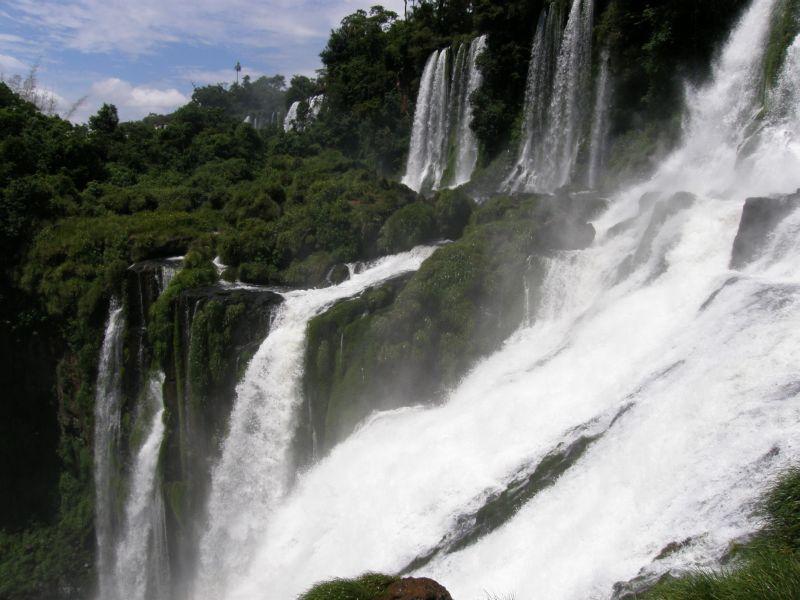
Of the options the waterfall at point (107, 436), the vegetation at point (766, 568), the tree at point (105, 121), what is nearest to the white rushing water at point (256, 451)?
the waterfall at point (107, 436)

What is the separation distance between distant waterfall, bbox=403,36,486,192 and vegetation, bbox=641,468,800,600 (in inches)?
905

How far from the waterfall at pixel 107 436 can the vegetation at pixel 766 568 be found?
15927 millimetres

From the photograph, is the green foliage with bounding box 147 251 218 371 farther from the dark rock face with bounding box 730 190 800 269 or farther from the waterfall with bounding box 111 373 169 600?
the dark rock face with bounding box 730 190 800 269

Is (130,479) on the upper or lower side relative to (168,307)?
lower

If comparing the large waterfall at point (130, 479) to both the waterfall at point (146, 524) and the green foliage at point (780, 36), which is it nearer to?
the waterfall at point (146, 524)

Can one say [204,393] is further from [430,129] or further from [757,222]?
[430,129]

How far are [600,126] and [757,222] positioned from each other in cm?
1168

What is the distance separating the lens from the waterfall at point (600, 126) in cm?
2094

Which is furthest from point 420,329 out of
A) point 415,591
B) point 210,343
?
point 415,591

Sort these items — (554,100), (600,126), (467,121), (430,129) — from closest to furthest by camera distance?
(600,126) < (554,100) < (467,121) < (430,129)

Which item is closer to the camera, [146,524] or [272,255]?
[146,524]

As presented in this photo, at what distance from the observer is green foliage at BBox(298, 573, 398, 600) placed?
6754 mm

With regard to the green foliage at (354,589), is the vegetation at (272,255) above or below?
above

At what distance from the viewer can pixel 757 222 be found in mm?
10398
